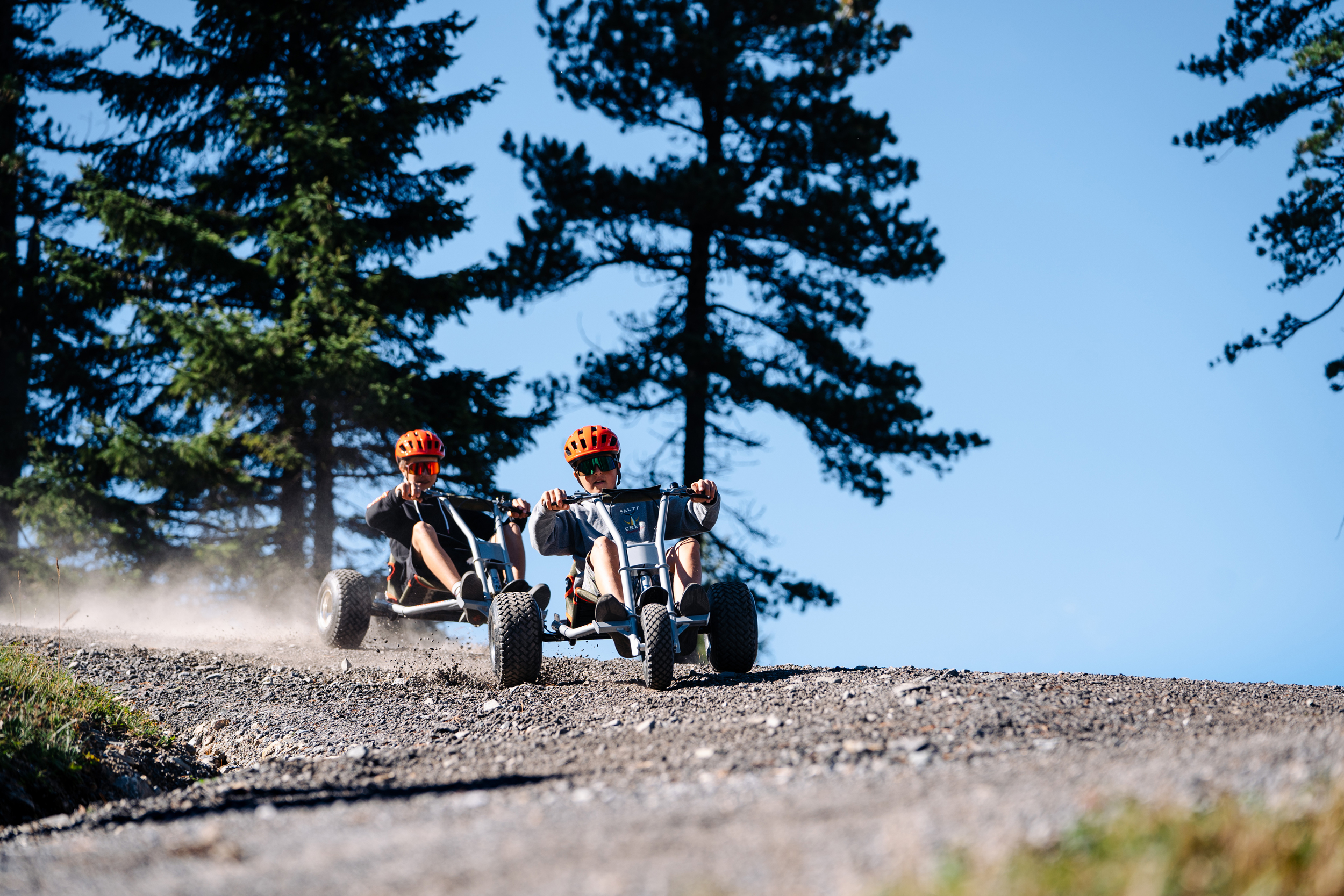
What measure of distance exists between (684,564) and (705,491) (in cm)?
52

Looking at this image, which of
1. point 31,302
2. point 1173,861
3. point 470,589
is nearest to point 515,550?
point 470,589

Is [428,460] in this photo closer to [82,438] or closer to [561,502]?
[561,502]

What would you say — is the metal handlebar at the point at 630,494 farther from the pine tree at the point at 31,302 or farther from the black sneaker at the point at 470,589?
the pine tree at the point at 31,302

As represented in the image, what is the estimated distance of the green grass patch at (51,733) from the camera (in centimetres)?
493

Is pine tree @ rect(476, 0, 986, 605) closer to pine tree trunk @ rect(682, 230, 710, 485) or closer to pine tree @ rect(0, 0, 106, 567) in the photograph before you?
pine tree trunk @ rect(682, 230, 710, 485)

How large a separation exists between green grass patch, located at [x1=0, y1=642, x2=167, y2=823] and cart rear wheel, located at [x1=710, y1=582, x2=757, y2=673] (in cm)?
339

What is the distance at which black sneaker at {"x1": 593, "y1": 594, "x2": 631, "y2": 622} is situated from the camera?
21.2ft

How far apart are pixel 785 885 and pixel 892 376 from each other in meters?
12.9

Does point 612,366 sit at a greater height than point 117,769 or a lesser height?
greater

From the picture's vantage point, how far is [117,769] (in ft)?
17.6

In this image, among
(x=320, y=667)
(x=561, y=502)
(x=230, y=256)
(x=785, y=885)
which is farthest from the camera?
(x=230, y=256)

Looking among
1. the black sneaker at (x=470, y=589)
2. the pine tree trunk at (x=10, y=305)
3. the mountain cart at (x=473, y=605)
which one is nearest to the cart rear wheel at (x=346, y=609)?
the mountain cart at (x=473, y=605)

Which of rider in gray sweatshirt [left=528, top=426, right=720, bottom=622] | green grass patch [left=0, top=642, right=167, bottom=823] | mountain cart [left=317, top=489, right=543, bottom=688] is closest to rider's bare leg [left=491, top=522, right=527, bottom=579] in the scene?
mountain cart [left=317, top=489, right=543, bottom=688]

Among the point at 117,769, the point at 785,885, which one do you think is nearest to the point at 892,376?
the point at 117,769
